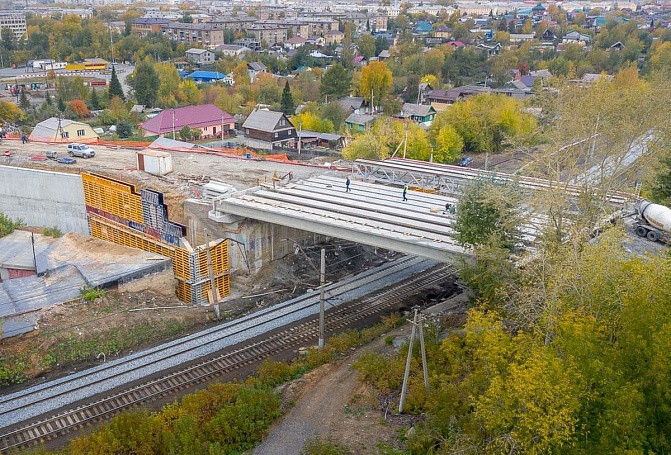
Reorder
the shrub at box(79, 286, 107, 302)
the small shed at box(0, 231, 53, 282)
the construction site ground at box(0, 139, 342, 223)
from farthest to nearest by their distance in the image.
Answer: the construction site ground at box(0, 139, 342, 223), the small shed at box(0, 231, 53, 282), the shrub at box(79, 286, 107, 302)

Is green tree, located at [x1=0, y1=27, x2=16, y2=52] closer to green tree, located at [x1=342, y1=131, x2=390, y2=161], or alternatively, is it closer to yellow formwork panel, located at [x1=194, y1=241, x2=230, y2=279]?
green tree, located at [x1=342, y1=131, x2=390, y2=161]

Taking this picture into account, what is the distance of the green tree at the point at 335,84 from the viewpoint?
2594 inches

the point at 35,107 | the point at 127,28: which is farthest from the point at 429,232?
the point at 127,28

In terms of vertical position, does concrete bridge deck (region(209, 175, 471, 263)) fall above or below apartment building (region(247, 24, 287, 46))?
below

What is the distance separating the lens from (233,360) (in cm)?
1900

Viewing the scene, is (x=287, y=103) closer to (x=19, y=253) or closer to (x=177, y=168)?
(x=177, y=168)

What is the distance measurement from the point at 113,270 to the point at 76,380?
6282mm

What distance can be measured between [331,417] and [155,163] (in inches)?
741

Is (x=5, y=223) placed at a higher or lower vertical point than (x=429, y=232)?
lower

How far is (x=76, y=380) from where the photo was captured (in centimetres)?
1791

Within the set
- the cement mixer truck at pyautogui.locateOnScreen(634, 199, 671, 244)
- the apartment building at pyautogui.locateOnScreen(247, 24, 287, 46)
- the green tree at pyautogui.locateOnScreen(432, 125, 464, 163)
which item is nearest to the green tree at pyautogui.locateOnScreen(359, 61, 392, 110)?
the green tree at pyautogui.locateOnScreen(432, 125, 464, 163)

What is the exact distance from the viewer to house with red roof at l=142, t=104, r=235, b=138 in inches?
2055

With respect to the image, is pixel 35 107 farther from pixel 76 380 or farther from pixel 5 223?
pixel 76 380

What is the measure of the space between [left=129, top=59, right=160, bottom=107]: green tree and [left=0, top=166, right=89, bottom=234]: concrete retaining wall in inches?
1382
